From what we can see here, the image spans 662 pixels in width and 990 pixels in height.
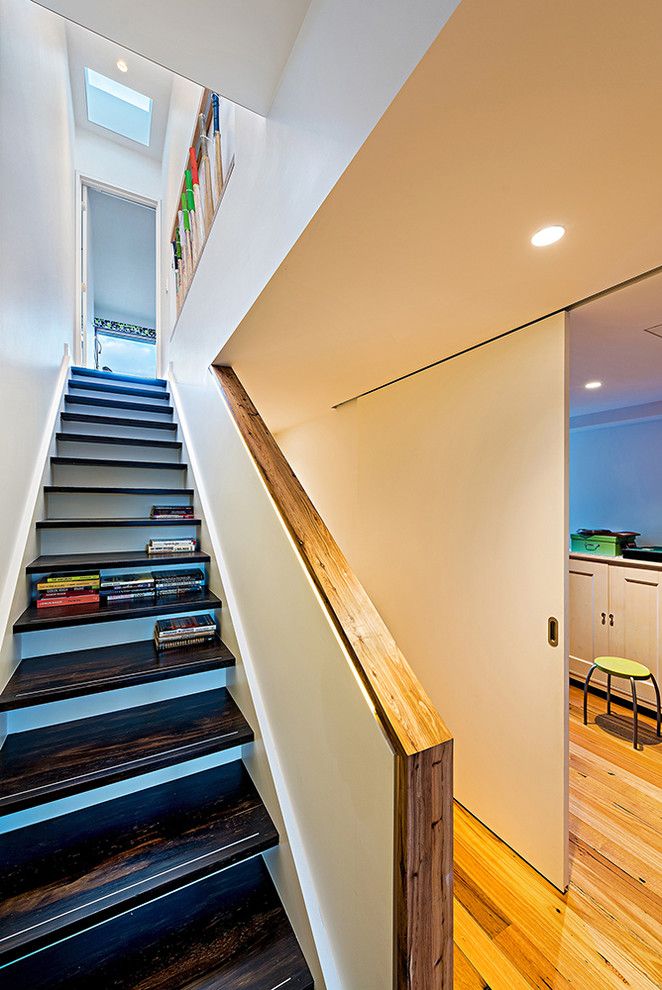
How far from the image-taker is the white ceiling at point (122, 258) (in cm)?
502

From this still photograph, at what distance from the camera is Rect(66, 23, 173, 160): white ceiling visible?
11.5 feet

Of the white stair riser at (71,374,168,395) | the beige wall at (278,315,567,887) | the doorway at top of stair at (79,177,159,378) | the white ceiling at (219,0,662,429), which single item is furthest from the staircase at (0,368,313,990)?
the doorway at top of stair at (79,177,159,378)

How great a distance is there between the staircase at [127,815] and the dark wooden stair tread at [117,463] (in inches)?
17.8

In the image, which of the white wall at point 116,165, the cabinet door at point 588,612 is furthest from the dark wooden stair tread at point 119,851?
the white wall at point 116,165

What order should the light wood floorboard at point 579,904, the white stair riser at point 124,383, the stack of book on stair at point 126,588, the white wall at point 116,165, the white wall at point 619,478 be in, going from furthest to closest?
the white wall at point 116,165 → the white stair riser at point 124,383 → the white wall at point 619,478 → the stack of book on stair at point 126,588 → the light wood floorboard at point 579,904

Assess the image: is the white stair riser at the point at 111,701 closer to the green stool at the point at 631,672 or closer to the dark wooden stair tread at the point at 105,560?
the dark wooden stair tread at the point at 105,560

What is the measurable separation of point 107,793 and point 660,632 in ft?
10.6

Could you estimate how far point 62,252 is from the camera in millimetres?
3031

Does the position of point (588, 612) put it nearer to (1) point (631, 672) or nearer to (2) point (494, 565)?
(1) point (631, 672)

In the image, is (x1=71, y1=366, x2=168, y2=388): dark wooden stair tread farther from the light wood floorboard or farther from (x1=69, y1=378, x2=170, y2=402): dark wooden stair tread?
the light wood floorboard

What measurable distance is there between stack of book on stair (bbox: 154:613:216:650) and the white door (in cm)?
119

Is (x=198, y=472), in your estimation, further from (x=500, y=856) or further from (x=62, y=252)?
(x=500, y=856)

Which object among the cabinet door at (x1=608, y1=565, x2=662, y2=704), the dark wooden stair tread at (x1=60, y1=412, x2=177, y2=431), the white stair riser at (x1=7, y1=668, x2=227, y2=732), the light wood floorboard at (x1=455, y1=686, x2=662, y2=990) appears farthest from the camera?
the cabinet door at (x1=608, y1=565, x2=662, y2=704)

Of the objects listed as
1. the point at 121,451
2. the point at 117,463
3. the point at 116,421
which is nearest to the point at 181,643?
the point at 117,463
